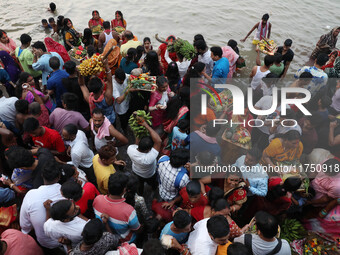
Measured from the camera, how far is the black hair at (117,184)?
293 cm

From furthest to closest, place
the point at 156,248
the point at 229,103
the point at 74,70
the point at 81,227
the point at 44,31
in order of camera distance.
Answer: the point at 44,31, the point at 229,103, the point at 74,70, the point at 81,227, the point at 156,248

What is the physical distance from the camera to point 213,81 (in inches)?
231

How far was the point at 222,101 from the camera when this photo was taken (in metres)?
5.46

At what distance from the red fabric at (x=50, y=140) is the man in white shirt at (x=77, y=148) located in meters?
0.10

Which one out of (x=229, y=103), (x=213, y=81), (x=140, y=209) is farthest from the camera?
(x=213, y=81)

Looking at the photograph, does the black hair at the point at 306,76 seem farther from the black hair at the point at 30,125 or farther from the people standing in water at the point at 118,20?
the people standing in water at the point at 118,20

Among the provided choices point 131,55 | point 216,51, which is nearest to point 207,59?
point 216,51

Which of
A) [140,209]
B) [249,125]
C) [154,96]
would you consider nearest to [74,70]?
[154,96]

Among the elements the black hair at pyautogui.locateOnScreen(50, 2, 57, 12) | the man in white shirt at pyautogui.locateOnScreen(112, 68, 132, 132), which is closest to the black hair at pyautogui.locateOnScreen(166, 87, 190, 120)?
the man in white shirt at pyautogui.locateOnScreen(112, 68, 132, 132)

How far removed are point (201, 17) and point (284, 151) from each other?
1032 cm

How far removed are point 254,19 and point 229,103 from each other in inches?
349

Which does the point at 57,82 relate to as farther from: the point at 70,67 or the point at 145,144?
the point at 145,144

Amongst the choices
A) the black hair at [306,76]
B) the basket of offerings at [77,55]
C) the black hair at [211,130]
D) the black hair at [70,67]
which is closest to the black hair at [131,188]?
the black hair at [211,130]

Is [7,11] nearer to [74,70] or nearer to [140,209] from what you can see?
[74,70]
